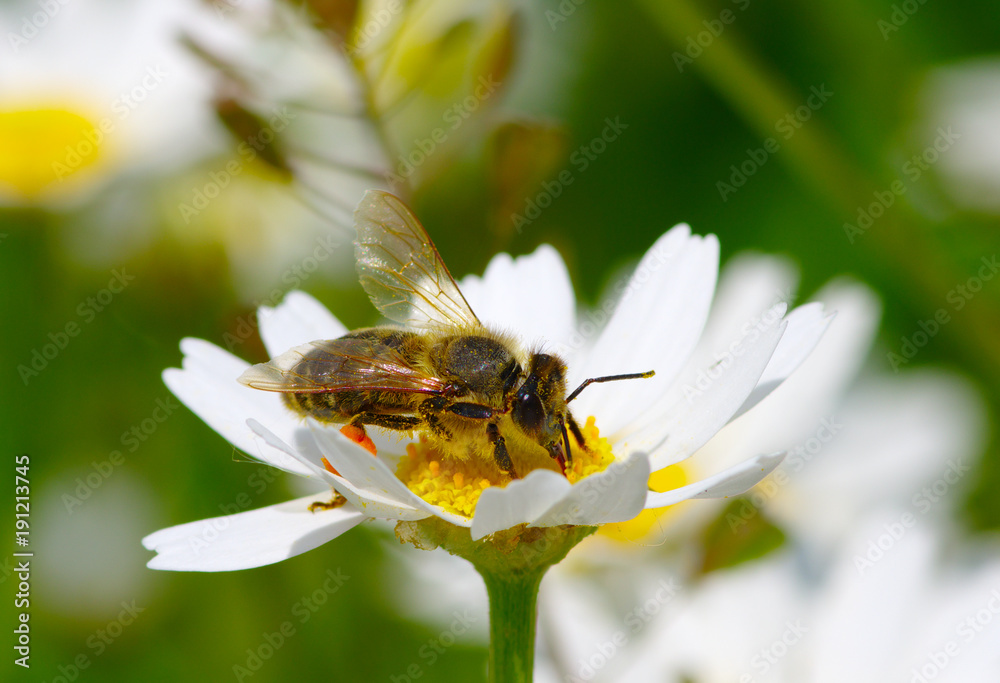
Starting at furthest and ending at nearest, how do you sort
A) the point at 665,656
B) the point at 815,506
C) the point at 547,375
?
the point at 815,506 → the point at 665,656 → the point at 547,375

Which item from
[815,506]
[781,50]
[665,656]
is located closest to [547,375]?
[665,656]

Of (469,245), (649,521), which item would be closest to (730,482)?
(649,521)

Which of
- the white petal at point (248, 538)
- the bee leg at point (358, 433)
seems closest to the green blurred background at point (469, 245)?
the bee leg at point (358, 433)

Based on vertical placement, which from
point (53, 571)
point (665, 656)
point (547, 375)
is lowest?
point (53, 571)

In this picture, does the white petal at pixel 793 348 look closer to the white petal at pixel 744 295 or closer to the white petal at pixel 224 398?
the white petal at pixel 224 398

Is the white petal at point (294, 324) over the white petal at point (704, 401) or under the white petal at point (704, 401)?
under

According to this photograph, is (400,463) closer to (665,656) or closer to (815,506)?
(665,656)
